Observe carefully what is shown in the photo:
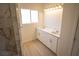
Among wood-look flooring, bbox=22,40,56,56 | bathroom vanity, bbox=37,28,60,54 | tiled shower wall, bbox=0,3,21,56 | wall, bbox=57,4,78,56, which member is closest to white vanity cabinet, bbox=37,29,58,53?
bathroom vanity, bbox=37,28,60,54

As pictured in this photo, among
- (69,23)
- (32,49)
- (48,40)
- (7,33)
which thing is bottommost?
(32,49)

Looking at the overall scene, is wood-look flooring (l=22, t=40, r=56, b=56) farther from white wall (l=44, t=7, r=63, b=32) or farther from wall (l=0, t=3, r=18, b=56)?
white wall (l=44, t=7, r=63, b=32)

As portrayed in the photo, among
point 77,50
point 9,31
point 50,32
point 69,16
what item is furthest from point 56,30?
point 9,31

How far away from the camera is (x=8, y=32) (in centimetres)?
82

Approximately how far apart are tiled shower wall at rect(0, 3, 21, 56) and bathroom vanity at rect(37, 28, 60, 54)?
631mm

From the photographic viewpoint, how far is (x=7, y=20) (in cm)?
78

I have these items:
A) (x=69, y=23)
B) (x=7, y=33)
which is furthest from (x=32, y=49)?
(x=69, y=23)

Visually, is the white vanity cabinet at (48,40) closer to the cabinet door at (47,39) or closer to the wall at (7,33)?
the cabinet door at (47,39)

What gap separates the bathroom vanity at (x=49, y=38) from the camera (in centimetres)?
145

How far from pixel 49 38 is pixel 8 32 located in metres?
1.00

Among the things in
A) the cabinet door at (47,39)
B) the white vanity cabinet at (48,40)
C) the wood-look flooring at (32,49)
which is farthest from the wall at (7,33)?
the cabinet door at (47,39)

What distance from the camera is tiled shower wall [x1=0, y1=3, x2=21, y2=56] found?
0.75 meters

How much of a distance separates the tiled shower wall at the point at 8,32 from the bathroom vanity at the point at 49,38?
2.07ft

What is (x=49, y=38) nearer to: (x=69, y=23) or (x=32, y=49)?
(x=32, y=49)
